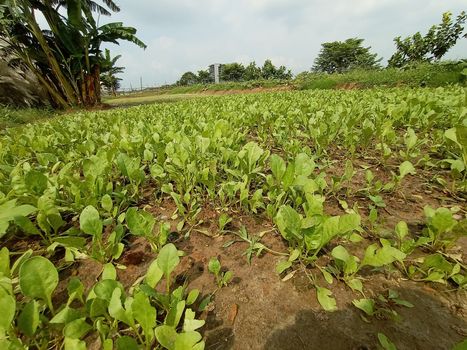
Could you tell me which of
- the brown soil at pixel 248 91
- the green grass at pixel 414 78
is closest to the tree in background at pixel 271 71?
the brown soil at pixel 248 91

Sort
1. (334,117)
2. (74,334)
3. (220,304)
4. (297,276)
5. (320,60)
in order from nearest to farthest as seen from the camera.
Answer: (74,334), (220,304), (297,276), (334,117), (320,60)

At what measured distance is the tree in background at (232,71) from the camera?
58.9 meters

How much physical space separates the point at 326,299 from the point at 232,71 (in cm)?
6343

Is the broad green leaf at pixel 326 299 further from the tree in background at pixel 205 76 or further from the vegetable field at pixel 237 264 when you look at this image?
the tree in background at pixel 205 76

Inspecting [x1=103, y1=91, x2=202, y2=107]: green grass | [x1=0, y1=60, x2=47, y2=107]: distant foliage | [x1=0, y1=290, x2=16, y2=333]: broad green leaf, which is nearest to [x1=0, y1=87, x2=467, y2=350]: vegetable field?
[x1=0, y1=290, x2=16, y2=333]: broad green leaf

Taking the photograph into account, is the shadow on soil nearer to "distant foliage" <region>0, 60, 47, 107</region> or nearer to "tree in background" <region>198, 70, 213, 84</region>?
"distant foliage" <region>0, 60, 47, 107</region>

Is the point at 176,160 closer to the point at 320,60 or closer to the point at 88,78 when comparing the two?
the point at 88,78

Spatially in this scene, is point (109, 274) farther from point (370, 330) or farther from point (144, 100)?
point (144, 100)

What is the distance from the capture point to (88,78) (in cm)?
1565

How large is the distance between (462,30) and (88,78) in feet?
88.8

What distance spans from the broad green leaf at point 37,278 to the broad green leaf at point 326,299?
108 cm

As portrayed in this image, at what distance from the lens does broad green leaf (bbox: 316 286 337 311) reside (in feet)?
3.46

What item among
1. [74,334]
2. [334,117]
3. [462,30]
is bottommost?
[74,334]

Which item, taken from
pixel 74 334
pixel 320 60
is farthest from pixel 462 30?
pixel 320 60
